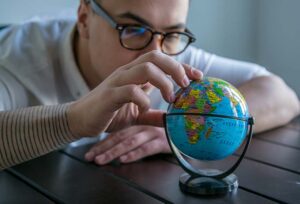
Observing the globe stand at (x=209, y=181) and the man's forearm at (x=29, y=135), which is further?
the man's forearm at (x=29, y=135)

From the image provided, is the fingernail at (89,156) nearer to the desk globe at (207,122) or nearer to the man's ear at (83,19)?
the desk globe at (207,122)

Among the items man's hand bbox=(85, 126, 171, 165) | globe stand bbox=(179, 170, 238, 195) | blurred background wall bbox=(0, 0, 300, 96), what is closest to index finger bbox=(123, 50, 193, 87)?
globe stand bbox=(179, 170, 238, 195)

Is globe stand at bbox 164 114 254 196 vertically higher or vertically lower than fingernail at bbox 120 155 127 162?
higher

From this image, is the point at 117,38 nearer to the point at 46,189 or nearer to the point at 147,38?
the point at 147,38

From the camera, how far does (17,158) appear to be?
3.43ft

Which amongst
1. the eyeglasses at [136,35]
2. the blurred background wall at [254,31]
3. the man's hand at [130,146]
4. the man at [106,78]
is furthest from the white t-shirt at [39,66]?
the blurred background wall at [254,31]

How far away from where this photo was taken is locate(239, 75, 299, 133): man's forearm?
4.95 feet

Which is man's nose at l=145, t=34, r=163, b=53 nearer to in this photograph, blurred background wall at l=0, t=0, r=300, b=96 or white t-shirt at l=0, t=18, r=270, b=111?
white t-shirt at l=0, t=18, r=270, b=111

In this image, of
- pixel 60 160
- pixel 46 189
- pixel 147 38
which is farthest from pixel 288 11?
pixel 46 189

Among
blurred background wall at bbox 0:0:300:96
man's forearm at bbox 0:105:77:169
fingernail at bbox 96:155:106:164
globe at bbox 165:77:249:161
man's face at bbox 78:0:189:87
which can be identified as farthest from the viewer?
blurred background wall at bbox 0:0:300:96

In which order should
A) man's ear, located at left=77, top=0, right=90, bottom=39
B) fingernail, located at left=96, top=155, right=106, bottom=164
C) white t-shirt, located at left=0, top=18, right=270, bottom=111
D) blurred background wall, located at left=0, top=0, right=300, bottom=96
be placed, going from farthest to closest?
blurred background wall, located at left=0, top=0, right=300, bottom=96 < man's ear, located at left=77, top=0, right=90, bottom=39 < white t-shirt, located at left=0, top=18, right=270, bottom=111 < fingernail, located at left=96, top=155, right=106, bottom=164

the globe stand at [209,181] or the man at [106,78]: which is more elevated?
the man at [106,78]

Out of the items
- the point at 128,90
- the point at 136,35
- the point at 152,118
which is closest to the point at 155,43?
the point at 136,35

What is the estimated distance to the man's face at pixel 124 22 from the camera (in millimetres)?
1329
